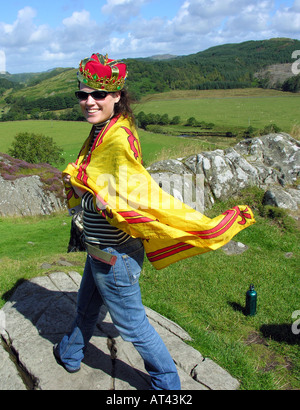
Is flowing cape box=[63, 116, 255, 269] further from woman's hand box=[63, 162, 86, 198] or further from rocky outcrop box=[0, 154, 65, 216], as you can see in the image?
rocky outcrop box=[0, 154, 65, 216]

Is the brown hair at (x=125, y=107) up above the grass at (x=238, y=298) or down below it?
above

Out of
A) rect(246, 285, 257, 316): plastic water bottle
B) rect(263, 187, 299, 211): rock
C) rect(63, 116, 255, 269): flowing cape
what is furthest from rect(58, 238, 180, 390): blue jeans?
rect(263, 187, 299, 211): rock

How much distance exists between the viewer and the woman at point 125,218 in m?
2.50

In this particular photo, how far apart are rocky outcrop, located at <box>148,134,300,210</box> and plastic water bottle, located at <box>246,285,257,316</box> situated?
335cm

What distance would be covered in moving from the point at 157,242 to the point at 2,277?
3138mm

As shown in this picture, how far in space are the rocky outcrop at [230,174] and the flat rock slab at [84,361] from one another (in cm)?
404

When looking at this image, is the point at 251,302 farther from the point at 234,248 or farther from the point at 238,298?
the point at 234,248

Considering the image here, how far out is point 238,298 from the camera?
4.96 meters

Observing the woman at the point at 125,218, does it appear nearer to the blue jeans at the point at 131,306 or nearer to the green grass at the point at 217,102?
the blue jeans at the point at 131,306

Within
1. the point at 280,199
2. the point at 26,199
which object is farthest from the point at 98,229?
the point at 26,199

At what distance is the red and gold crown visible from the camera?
260cm

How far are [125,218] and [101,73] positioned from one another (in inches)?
42.1

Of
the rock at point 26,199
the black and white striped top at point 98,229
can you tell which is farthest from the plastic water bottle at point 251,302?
the rock at point 26,199
